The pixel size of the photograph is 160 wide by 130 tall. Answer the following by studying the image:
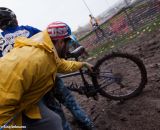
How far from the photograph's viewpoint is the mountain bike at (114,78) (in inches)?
246

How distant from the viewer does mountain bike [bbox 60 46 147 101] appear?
6.25m

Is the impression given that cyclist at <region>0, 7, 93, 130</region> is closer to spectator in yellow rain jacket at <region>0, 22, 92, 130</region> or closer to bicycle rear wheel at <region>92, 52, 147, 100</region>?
bicycle rear wheel at <region>92, 52, 147, 100</region>

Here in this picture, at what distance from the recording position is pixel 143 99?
606 cm

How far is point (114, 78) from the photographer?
6.43 m

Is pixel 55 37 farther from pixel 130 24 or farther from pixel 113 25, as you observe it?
pixel 113 25

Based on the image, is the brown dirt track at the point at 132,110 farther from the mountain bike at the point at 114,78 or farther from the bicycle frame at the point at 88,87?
the bicycle frame at the point at 88,87

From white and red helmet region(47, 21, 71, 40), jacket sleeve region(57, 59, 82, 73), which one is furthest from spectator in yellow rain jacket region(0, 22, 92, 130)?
jacket sleeve region(57, 59, 82, 73)

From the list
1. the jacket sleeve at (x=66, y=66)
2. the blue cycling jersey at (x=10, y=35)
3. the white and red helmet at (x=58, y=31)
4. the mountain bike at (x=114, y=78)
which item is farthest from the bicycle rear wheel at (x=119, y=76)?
the white and red helmet at (x=58, y=31)

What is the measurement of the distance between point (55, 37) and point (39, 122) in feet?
3.89

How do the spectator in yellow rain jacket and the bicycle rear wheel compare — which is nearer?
the spectator in yellow rain jacket

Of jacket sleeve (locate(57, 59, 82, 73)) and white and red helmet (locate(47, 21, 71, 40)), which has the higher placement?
white and red helmet (locate(47, 21, 71, 40))

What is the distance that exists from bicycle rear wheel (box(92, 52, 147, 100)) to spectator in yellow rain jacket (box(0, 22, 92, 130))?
8.34ft

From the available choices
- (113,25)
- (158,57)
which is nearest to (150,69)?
(158,57)

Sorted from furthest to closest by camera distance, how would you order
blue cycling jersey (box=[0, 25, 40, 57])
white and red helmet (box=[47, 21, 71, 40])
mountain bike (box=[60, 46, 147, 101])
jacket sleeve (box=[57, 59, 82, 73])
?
1. mountain bike (box=[60, 46, 147, 101])
2. blue cycling jersey (box=[0, 25, 40, 57])
3. jacket sleeve (box=[57, 59, 82, 73])
4. white and red helmet (box=[47, 21, 71, 40])
